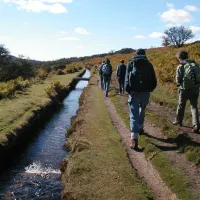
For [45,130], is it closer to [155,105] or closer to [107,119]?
[107,119]

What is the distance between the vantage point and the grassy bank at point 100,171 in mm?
8320

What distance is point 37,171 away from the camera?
12.6 meters

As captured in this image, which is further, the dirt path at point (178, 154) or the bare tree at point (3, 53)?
the bare tree at point (3, 53)

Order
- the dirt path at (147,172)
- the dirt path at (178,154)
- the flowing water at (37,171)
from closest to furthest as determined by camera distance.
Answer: the dirt path at (147,172) → the dirt path at (178,154) → the flowing water at (37,171)

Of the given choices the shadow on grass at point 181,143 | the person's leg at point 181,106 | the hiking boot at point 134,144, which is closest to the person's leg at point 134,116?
the hiking boot at point 134,144

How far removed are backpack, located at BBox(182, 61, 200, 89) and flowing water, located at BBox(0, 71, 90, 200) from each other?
18.2ft

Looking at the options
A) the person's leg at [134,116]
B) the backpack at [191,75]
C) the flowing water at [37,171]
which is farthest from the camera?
the backpack at [191,75]

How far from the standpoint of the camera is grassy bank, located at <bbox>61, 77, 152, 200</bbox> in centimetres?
832

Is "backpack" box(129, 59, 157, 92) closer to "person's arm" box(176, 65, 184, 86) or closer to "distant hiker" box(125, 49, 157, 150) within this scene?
"distant hiker" box(125, 49, 157, 150)

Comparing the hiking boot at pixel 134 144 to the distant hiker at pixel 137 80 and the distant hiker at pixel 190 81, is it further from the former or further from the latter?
the distant hiker at pixel 190 81

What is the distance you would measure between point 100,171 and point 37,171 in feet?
12.5

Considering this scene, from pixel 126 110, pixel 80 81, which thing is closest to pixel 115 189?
pixel 126 110

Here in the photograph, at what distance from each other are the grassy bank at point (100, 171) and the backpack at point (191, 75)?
3214 millimetres

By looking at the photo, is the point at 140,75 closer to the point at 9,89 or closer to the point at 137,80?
the point at 137,80
